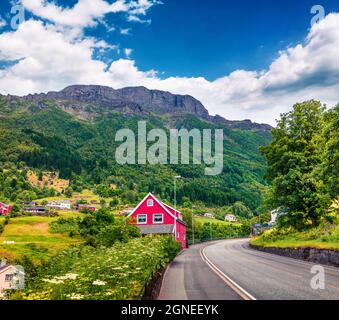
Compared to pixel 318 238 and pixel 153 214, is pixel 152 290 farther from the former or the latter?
pixel 153 214

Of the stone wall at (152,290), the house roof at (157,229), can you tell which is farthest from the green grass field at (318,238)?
the house roof at (157,229)

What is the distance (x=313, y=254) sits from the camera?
26.8m

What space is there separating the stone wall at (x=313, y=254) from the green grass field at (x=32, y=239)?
105 ft

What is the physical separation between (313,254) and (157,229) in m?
35.2

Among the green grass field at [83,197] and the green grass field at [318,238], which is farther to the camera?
the green grass field at [83,197]

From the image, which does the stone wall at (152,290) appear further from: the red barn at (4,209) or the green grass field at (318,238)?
the red barn at (4,209)

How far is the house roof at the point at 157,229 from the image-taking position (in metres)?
57.2

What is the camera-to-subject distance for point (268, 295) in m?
12.4

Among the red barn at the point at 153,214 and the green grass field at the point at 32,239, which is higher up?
the red barn at the point at 153,214

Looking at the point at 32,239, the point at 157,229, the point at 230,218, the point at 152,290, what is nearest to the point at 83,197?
the point at 230,218

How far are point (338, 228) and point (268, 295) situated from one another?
67.2 ft

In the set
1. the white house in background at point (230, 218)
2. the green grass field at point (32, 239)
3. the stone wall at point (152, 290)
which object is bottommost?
the white house in background at point (230, 218)

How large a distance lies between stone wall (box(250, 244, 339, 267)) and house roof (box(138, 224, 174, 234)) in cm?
2411

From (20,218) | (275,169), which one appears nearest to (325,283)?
(275,169)
